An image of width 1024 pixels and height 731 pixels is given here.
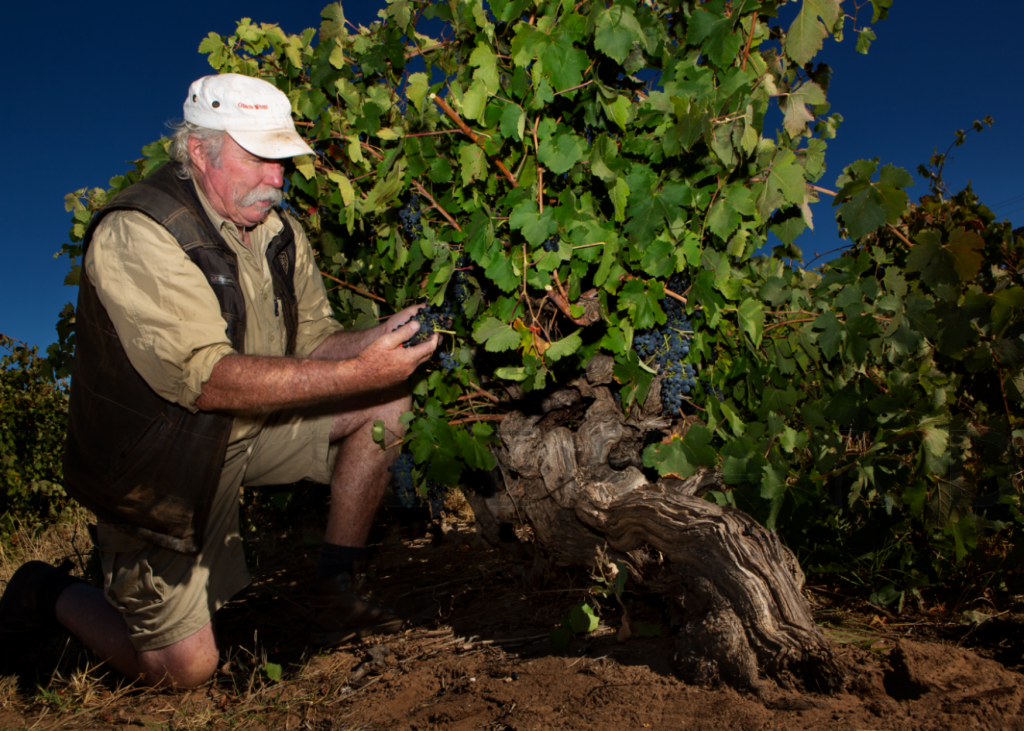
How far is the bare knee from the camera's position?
8.73ft

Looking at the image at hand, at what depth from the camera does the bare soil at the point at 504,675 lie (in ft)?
5.44

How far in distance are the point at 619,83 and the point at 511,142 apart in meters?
0.49

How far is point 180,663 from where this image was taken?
2.66 m

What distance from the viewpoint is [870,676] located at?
5.71 feet

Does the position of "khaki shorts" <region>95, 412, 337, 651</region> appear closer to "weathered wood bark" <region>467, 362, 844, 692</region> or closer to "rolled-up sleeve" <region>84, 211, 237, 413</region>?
"rolled-up sleeve" <region>84, 211, 237, 413</region>

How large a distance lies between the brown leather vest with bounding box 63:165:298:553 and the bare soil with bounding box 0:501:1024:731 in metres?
0.67

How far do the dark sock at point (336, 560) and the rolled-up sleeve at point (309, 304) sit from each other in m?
0.94

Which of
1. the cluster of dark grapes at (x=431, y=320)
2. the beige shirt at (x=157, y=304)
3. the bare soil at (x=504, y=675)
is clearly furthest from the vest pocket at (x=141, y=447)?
the cluster of dark grapes at (x=431, y=320)

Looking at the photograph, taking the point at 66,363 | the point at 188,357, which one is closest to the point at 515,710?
the point at 188,357

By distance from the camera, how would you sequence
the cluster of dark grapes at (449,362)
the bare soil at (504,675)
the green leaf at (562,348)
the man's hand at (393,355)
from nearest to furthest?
the bare soil at (504,675) < the green leaf at (562,348) < the man's hand at (393,355) < the cluster of dark grapes at (449,362)

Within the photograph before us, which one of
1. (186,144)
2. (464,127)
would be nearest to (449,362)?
(464,127)

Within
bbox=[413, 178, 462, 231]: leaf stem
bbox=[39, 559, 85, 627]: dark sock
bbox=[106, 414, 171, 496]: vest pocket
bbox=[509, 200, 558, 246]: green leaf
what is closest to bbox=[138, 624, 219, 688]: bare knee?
bbox=[39, 559, 85, 627]: dark sock

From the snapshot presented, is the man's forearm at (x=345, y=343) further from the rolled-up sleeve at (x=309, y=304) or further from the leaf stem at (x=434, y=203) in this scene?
the leaf stem at (x=434, y=203)

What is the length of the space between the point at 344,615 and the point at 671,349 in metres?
1.89
